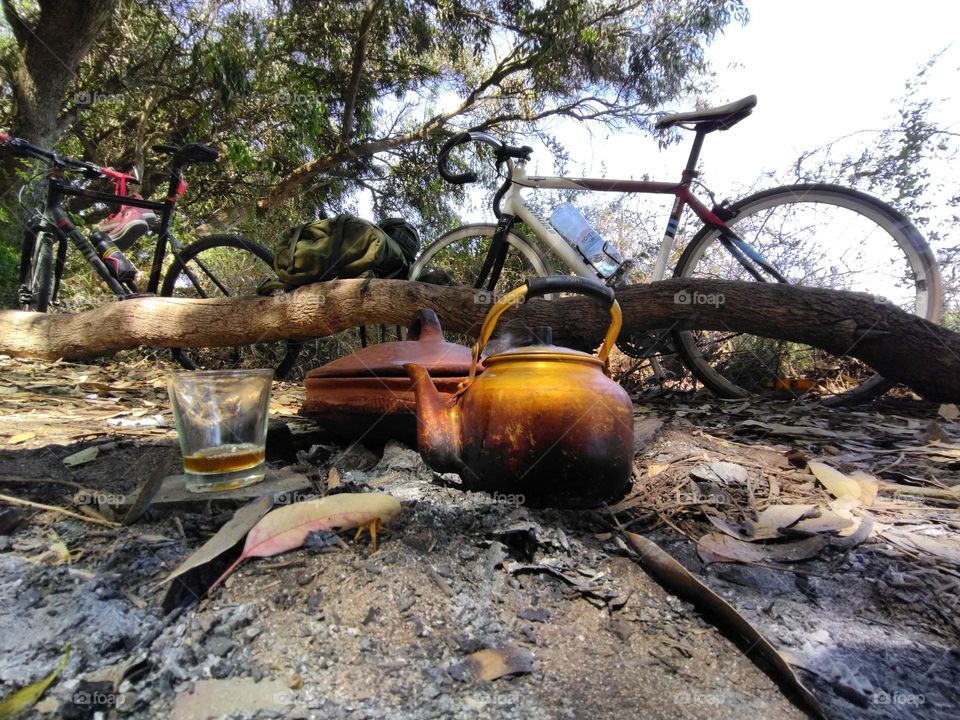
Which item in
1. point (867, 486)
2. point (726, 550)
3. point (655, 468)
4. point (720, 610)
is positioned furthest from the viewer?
point (655, 468)

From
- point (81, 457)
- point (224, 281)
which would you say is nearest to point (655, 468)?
point (81, 457)

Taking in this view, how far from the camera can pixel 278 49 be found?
5.63 m

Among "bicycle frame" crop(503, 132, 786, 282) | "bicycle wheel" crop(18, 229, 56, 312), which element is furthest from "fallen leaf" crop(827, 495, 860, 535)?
"bicycle wheel" crop(18, 229, 56, 312)

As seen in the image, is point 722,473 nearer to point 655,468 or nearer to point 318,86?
point 655,468

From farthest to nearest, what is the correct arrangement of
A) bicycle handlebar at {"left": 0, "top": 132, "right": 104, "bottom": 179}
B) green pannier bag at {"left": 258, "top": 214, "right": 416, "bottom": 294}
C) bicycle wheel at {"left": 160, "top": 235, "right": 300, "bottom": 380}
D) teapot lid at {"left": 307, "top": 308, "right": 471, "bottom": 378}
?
bicycle wheel at {"left": 160, "top": 235, "right": 300, "bottom": 380}, bicycle handlebar at {"left": 0, "top": 132, "right": 104, "bottom": 179}, green pannier bag at {"left": 258, "top": 214, "right": 416, "bottom": 294}, teapot lid at {"left": 307, "top": 308, "right": 471, "bottom": 378}

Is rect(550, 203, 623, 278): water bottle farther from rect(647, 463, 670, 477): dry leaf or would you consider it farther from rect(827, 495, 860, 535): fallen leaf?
rect(827, 495, 860, 535): fallen leaf

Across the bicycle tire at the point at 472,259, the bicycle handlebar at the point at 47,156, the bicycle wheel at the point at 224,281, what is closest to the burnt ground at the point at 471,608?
the bicycle tire at the point at 472,259

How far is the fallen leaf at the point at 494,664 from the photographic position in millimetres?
732

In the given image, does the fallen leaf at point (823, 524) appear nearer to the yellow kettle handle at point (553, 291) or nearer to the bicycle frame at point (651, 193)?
the yellow kettle handle at point (553, 291)

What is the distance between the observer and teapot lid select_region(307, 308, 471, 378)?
1.76 metres

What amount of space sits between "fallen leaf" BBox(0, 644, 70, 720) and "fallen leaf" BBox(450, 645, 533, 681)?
0.55 m

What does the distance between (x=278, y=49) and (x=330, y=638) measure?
6674mm

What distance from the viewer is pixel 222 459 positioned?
127 cm

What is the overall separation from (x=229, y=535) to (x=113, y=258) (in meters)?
3.65
